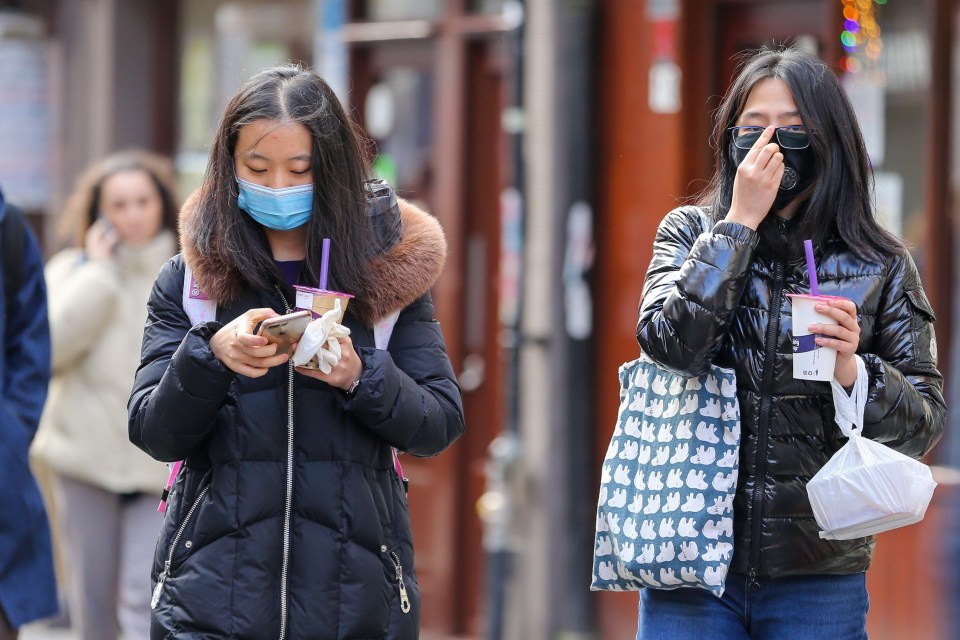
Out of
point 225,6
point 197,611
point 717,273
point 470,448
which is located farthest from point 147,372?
point 225,6

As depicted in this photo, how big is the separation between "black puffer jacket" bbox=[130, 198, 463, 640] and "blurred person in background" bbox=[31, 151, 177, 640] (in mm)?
2642

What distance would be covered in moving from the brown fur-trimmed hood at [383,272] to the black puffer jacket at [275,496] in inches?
0.8

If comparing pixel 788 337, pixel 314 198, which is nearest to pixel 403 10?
pixel 314 198

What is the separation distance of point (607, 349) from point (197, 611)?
4.28 m

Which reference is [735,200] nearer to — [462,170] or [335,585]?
[335,585]

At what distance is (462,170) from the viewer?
25.9 ft

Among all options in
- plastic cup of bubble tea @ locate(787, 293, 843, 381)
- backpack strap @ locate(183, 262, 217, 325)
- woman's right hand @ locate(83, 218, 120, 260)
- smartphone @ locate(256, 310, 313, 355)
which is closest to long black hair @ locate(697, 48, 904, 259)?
plastic cup of bubble tea @ locate(787, 293, 843, 381)

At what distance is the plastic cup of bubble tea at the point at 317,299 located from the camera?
302 centimetres

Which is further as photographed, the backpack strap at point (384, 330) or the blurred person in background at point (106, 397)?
the blurred person in background at point (106, 397)

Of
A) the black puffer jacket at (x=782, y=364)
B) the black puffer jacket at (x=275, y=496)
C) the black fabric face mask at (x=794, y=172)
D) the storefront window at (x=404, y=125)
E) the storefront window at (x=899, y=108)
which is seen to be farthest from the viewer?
the storefront window at (x=404, y=125)

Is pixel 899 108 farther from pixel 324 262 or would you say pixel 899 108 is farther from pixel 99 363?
pixel 324 262

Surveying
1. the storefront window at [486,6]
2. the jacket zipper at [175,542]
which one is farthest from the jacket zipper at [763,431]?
the storefront window at [486,6]

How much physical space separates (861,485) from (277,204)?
50.8 inches

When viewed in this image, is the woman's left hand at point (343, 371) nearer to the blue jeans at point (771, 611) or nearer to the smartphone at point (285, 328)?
the smartphone at point (285, 328)
